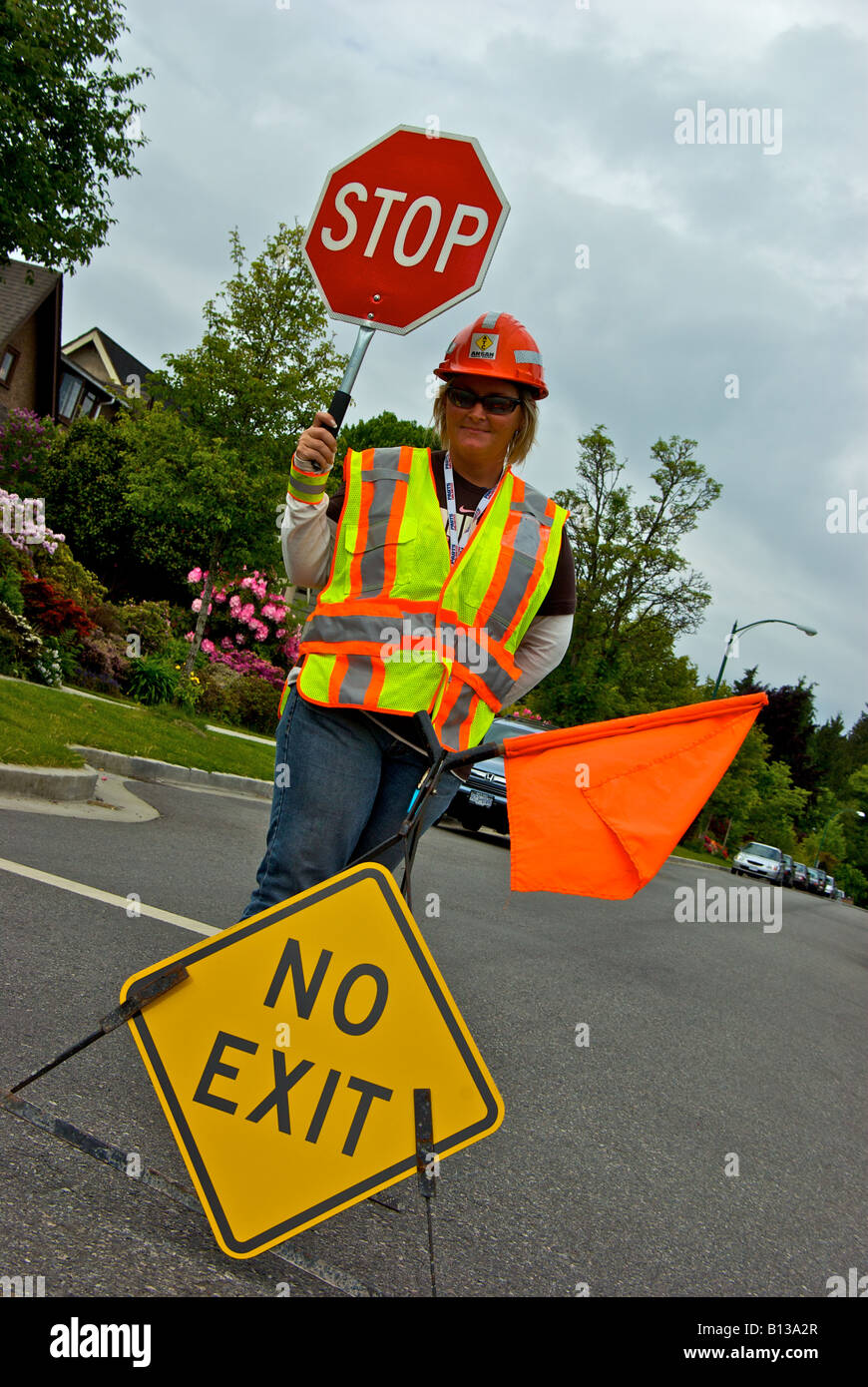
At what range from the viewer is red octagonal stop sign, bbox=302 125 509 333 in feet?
10.2

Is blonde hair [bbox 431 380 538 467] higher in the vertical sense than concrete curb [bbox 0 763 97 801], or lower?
higher

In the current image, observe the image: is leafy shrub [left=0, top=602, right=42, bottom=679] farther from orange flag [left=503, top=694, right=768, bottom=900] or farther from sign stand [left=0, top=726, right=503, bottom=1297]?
orange flag [left=503, top=694, right=768, bottom=900]

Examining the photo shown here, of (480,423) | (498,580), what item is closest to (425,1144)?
(498,580)

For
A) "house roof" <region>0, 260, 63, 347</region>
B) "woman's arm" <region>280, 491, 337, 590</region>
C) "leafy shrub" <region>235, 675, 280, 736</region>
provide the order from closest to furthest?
"woman's arm" <region>280, 491, 337, 590</region> < "leafy shrub" <region>235, 675, 280, 736</region> < "house roof" <region>0, 260, 63, 347</region>

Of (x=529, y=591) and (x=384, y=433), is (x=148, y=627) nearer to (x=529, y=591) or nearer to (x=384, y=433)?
(x=529, y=591)

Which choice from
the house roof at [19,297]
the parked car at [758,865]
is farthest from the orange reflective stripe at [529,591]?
the parked car at [758,865]

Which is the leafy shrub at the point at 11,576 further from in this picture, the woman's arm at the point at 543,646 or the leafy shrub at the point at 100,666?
the woman's arm at the point at 543,646

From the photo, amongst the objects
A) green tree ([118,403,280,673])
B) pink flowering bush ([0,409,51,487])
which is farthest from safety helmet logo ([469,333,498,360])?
pink flowering bush ([0,409,51,487])

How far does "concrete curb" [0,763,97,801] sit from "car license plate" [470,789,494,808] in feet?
22.3

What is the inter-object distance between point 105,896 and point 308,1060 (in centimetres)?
337

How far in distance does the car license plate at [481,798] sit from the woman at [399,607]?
1152 cm
